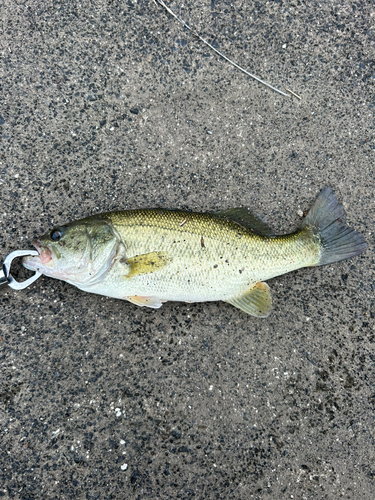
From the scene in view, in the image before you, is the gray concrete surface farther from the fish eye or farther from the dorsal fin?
the fish eye

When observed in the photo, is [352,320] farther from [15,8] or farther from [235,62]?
[15,8]

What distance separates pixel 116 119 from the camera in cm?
313

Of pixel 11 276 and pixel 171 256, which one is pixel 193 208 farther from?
pixel 11 276

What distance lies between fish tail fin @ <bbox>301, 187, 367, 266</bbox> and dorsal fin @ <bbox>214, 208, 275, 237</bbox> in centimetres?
39

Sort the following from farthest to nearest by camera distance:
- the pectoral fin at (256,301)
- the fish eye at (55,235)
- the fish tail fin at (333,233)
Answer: the fish tail fin at (333,233), the pectoral fin at (256,301), the fish eye at (55,235)

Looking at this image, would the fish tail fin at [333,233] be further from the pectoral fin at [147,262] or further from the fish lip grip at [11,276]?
the fish lip grip at [11,276]

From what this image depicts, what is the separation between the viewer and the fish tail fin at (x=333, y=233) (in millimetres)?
3027

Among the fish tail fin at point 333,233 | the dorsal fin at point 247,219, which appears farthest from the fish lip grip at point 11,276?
the fish tail fin at point 333,233

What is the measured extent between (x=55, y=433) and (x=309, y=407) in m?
2.28

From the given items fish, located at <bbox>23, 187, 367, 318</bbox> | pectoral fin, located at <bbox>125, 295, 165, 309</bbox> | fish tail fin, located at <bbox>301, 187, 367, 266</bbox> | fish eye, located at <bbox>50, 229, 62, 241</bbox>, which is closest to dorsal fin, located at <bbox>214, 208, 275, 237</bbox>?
fish, located at <bbox>23, 187, 367, 318</bbox>

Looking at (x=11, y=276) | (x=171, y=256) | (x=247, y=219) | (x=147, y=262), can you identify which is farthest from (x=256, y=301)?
(x=11, y=276)

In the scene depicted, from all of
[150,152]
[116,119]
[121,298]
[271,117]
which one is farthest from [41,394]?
[271,117]

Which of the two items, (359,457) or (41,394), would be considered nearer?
(41,394)

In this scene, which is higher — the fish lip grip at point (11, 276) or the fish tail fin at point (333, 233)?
the fish tail fin at point (333, 233)
